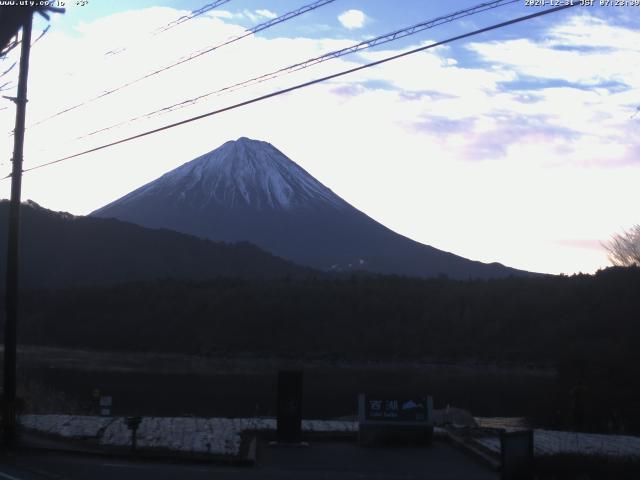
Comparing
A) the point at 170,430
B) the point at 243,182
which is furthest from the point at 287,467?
the point at 243,182

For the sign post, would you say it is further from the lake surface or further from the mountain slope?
the mountain slope

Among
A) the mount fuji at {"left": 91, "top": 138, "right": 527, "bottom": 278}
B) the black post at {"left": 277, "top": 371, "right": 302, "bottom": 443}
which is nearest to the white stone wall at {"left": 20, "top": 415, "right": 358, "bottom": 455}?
the black post at {"left": 277, "top": 371, "right": 302, "bottom": 443}

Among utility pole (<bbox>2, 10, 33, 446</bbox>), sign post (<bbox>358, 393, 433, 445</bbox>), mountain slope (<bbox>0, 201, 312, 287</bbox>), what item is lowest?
sign post (<bbox>358, 393, 433, 445</bbox>)

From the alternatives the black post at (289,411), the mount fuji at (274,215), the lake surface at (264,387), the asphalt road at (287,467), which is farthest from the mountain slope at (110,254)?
the asphalt road at (287,467)

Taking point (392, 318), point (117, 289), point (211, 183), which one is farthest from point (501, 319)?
point (211, 183)

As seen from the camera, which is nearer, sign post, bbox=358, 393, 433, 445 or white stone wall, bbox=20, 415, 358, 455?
white stone wall, bbox=20, 415, 358, 455

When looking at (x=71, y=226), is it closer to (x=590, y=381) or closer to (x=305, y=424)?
(x=590, y=381)
